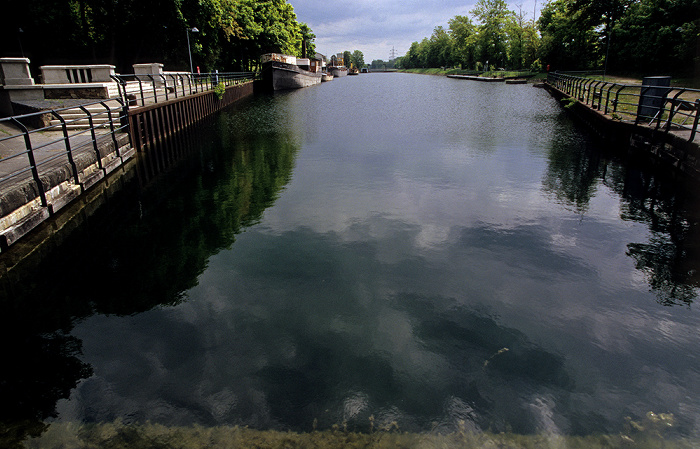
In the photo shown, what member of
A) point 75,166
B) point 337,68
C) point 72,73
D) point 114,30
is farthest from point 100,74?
point 337,68

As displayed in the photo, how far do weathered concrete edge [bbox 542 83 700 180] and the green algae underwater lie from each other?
9591mm

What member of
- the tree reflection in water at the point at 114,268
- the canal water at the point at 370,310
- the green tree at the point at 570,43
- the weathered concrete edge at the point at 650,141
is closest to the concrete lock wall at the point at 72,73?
the tree reflection in water at the point at 114,268

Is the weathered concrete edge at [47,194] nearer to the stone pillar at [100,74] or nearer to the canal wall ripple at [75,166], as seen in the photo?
the canal wall ripple at [75,166]

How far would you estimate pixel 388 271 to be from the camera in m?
6.59

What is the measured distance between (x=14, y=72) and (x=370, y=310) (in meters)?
18.8

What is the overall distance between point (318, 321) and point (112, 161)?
33.6 ft

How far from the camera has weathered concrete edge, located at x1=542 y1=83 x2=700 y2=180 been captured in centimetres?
1096

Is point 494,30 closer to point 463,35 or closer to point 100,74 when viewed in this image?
point 463,35

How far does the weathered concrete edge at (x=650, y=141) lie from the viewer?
36.0ft

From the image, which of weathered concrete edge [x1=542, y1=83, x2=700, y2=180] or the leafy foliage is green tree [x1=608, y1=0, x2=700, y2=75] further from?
the leafy foliage

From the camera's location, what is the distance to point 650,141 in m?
13.8

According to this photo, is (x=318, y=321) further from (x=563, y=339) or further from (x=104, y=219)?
(x=104, y=219)

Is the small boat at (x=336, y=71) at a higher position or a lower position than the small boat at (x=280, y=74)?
higher

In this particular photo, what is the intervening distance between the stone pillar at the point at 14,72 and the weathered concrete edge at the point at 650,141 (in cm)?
2231
